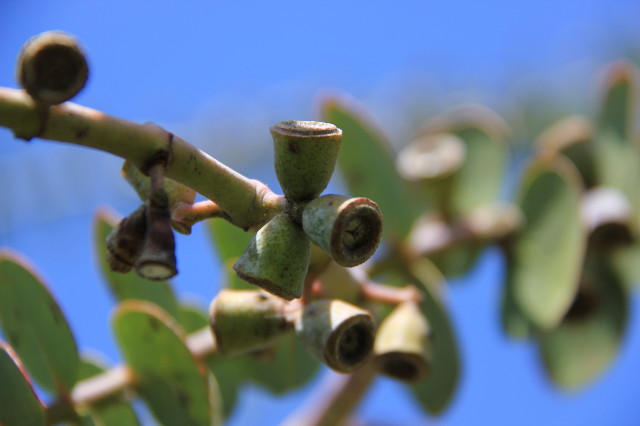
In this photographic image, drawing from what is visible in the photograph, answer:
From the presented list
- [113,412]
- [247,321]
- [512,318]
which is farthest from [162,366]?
[512,318]

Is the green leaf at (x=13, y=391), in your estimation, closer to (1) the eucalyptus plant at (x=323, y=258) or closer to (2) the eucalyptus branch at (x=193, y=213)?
(1) the eucalyptus plant at (x=323, y=258)

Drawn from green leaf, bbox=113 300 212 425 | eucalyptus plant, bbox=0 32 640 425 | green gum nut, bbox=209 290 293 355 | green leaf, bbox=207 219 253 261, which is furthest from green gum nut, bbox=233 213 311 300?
green leaf, bbox=207 219 253 261

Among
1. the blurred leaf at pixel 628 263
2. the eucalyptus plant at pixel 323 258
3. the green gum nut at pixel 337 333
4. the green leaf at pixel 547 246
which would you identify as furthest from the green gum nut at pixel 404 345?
the blurred leaf at pixel 628 263

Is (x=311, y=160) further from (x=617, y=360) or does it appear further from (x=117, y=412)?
(x=617, y=360)

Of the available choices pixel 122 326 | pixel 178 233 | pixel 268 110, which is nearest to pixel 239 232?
pixel 122 326

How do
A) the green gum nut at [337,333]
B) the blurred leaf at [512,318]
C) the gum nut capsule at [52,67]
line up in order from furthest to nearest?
the blurred leaf at [512,318] < the green gum nut at [337,333] < the gum nut capsule at [52,67]

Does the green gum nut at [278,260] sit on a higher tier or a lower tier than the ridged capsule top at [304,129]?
lower

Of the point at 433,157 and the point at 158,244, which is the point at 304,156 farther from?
the point at 433,157

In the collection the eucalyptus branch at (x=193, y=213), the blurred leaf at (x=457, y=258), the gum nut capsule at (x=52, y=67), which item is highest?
the gum nut capsule at (x=52, y=67)
